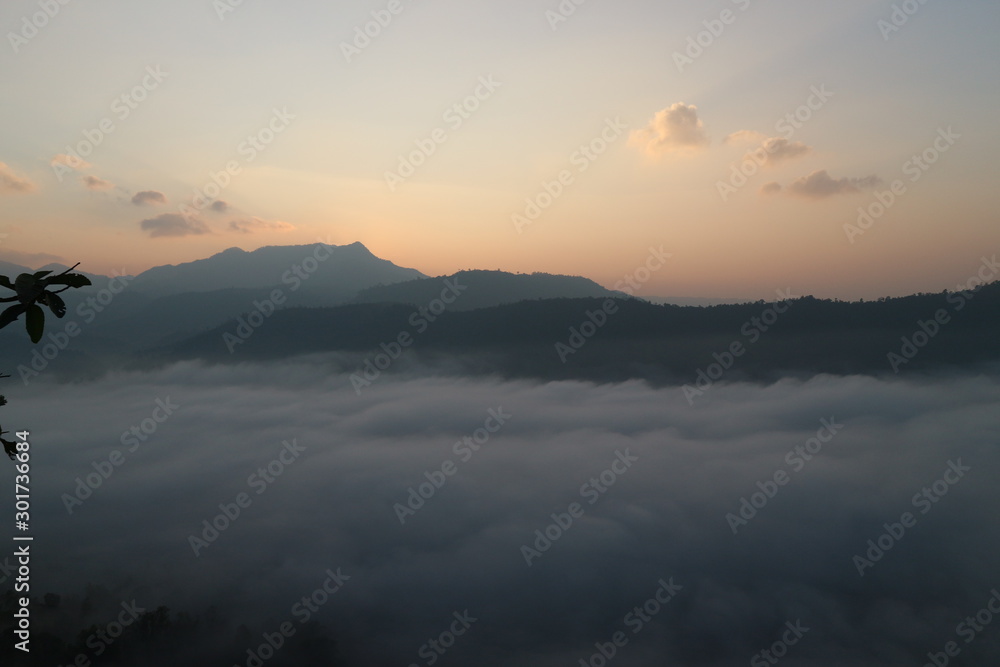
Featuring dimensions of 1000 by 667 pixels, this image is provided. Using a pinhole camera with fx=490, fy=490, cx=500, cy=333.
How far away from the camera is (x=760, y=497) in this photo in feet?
567

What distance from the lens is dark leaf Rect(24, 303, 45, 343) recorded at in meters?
3.98

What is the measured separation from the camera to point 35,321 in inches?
162

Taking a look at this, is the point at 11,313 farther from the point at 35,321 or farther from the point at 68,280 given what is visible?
the point at 68,280

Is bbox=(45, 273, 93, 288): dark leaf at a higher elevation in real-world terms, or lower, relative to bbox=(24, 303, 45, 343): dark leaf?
higher

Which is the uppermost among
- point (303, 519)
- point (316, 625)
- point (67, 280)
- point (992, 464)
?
point (67, 280)

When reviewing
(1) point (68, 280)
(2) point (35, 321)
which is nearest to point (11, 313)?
(2) point (35, 321)

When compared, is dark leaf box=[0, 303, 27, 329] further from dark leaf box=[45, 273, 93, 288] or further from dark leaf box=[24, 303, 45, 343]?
dark leaf box=[45, 273, 93, 288]

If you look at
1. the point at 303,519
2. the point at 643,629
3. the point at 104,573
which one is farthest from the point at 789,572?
the point at 104,573

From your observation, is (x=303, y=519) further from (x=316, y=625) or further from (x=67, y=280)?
(x=67, y=280)

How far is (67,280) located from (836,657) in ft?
554

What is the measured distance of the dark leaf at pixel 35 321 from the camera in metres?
3.98

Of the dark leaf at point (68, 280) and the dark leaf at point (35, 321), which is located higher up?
the dark leaf at point (68, 280)

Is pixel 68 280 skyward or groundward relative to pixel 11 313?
skyward

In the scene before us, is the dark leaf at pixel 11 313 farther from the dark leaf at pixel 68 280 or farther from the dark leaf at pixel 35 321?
the dark leaf at pixel 68 280
